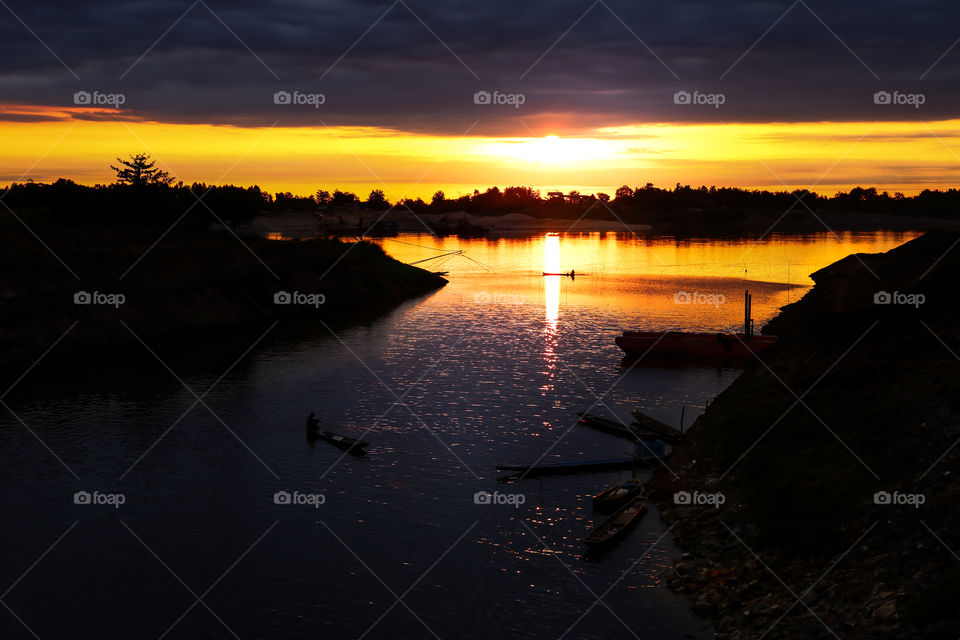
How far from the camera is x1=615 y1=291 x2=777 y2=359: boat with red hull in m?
69.1

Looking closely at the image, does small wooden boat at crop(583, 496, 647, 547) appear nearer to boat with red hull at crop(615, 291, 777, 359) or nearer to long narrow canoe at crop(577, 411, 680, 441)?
long narrow canoe at crop(577, 411, 680, 441)

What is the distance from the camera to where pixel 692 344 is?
70562 mm

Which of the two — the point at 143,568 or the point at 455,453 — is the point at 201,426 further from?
the point at 143,568

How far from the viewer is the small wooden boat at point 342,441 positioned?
42.8m

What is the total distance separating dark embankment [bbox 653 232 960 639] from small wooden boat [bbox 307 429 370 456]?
15128 millimetres

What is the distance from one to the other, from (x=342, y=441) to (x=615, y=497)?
50.5ft

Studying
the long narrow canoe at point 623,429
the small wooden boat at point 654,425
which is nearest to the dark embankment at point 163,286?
the long narrow canoe at point 623,429

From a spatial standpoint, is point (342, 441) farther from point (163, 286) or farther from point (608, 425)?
point (163, 286)

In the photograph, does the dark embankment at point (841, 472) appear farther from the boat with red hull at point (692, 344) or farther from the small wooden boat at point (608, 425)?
the boat with red hull at point (692, 344)

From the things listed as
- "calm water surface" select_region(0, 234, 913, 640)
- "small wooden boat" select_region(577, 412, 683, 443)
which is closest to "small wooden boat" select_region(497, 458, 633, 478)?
"calm water surface" select_region(0, 234, 913, 640)

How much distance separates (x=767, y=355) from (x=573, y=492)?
506 inches

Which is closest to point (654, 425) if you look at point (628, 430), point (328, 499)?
point (628, 430)

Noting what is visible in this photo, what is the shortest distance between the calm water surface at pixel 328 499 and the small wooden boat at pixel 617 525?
20.7 inches

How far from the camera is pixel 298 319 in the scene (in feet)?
304
